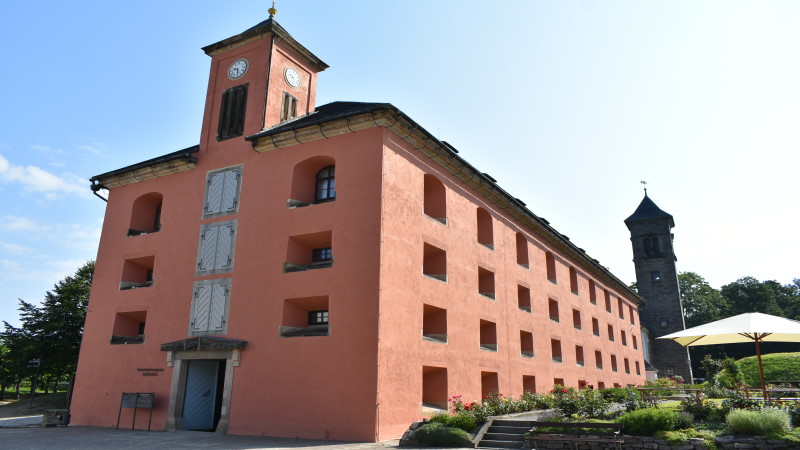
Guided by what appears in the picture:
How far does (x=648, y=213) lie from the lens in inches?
2105

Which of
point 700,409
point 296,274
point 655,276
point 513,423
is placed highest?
point 655,276

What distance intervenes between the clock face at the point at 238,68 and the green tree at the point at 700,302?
64.6 m

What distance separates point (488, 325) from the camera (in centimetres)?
2131

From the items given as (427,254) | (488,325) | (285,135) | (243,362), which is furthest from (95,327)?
(488,325)

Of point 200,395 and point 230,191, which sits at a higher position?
point 230,191

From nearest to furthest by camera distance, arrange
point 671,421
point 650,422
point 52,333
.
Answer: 1. point 650,422
2. point 671,421
3. point 52,333

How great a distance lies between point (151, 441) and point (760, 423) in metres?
14.3

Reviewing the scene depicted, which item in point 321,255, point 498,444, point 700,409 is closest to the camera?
point 498,444

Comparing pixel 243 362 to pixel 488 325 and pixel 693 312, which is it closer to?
pixel 488 325

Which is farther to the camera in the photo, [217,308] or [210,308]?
[210,308]

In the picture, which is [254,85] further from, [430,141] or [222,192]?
[430,141]

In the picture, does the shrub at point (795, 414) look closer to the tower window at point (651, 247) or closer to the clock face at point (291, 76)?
the clock face at point (291, 76)

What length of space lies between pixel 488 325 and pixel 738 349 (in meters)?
58.2

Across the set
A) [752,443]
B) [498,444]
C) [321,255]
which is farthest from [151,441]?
[752,443]
